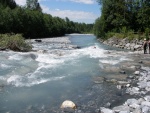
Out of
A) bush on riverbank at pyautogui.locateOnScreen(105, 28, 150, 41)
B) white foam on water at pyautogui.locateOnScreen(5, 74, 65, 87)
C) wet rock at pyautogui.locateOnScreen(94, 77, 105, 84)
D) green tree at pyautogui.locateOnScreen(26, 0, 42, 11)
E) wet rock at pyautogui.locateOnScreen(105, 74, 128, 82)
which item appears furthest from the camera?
green tree at pyautogui.locateOnScreen(26, 0, 42, 11)

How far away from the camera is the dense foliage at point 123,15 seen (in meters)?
54.6

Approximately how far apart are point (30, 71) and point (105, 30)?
44.8m

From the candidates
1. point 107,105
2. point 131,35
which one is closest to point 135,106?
point 107,105

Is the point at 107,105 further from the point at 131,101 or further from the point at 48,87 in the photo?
the point at 48,87

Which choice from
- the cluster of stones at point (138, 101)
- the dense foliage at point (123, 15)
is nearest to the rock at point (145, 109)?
the cluster of stones at point (138, 101)

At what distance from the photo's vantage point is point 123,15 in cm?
5834

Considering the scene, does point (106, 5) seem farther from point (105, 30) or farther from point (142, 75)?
point (142, 75)

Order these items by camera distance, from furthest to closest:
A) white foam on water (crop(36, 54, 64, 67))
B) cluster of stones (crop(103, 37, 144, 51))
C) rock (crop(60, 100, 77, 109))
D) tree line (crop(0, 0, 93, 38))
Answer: tree line (crop(0, 0, 93, 38)), cluster of stones (crop(103, 37, 144, 51)), white foam on water (crop(36, 54, 64, 67)), rock (crop(60, 100, 77, 109))

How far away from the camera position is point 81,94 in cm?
1363

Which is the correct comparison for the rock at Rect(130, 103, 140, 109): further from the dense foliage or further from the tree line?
the tree line

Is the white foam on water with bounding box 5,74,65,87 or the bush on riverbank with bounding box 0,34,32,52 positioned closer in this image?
the white foam on water with bounding box 5,74,65,87

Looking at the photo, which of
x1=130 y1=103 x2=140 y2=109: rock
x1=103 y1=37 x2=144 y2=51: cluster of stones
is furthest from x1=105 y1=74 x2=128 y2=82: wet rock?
x1=103 y1=37 x2=144 y2=51: cluster of stones

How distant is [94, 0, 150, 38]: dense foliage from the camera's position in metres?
54.6

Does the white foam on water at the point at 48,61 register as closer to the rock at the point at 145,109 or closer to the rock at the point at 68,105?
the rock at the point at 68,105
